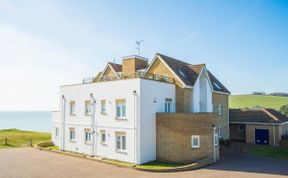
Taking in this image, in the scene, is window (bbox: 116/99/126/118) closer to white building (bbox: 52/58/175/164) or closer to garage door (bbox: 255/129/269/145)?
white building (bbox: 52/58/175/164)

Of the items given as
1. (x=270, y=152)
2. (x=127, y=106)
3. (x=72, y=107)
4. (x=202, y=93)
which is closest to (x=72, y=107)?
(x=72, y=107)

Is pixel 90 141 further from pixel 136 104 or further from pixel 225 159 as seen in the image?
pixel 225 159

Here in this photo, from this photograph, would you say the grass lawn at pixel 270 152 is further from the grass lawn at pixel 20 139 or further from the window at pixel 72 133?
the grass lawn at pixel 20 139

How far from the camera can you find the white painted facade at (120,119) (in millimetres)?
21500

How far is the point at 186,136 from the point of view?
70.2 ft

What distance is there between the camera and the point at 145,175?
17.9 metres

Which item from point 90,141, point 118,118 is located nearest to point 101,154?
point 90,141

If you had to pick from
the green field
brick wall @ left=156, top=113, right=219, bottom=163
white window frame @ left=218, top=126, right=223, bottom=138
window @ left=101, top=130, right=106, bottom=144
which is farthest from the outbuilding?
the green field

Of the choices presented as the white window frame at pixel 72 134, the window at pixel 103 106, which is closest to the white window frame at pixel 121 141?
the window at pixel 103 106

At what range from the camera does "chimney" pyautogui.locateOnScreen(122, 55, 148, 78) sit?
98.3 ft

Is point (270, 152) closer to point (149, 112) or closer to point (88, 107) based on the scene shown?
point (149, 112)

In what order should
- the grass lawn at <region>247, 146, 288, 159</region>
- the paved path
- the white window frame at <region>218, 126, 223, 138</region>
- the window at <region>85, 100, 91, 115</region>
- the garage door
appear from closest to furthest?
the paved path → the window at <region>85, 100, 91, 115</region> → the grass lawn at <region>247, 146, 288, 159</region> → the white window frame at <region>218, 126, 223, 138</region> → the garage door

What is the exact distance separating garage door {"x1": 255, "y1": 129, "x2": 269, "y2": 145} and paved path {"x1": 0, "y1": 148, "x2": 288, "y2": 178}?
920 centimetres

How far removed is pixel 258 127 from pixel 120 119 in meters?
20.8
